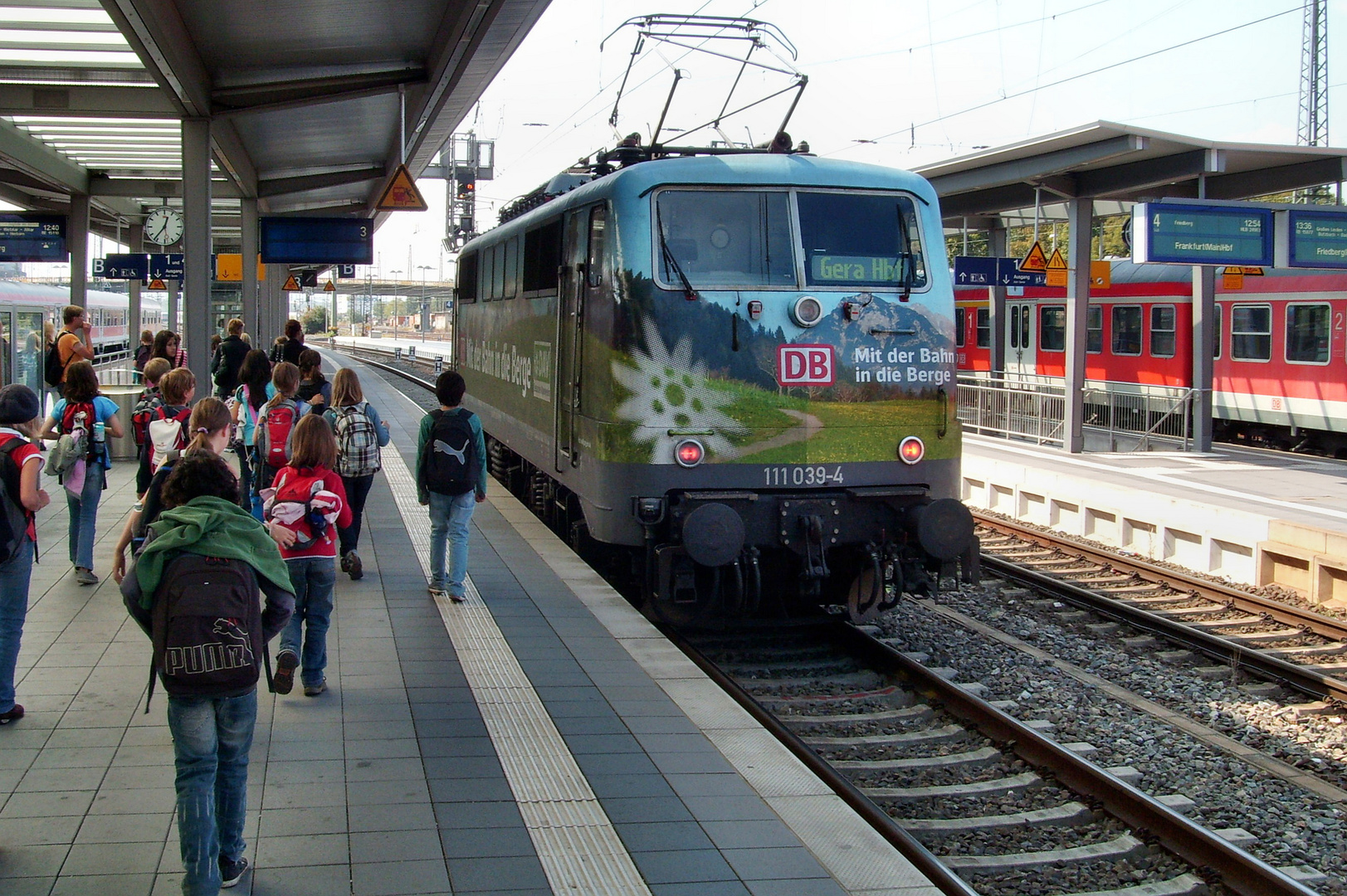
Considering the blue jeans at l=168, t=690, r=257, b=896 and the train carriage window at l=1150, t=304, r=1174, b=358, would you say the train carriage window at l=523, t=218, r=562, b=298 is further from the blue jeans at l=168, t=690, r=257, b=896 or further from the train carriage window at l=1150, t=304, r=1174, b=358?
the train carriage window at l=1150, t=304, r=1174, b=358

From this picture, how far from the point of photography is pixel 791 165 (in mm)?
8492

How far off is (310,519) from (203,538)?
1.96 metres

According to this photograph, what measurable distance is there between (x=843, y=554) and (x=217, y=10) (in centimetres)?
756

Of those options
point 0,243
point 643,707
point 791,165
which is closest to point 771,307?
point 791,165

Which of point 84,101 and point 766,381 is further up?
point 84,101

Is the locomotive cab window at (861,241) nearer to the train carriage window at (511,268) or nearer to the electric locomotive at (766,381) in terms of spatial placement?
the electric locomotive at (766,381)

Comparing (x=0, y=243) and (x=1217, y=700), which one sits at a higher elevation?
(x=0, y=243)

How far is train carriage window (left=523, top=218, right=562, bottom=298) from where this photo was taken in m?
9.68

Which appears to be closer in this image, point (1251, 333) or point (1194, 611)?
point (1194, 611)

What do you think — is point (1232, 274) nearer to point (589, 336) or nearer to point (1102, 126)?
point (1102, 126)

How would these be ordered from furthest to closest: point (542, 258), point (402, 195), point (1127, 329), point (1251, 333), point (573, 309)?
1. point (1127, 329)
2. point (1251, 333)
3. point (402, 195)
4. point (542, 258)
5. point (573, 309)

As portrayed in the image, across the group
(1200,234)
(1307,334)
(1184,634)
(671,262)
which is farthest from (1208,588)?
(1307,334)

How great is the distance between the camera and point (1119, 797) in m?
5.99

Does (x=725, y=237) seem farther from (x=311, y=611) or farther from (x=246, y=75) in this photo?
(x=246, y=75)
